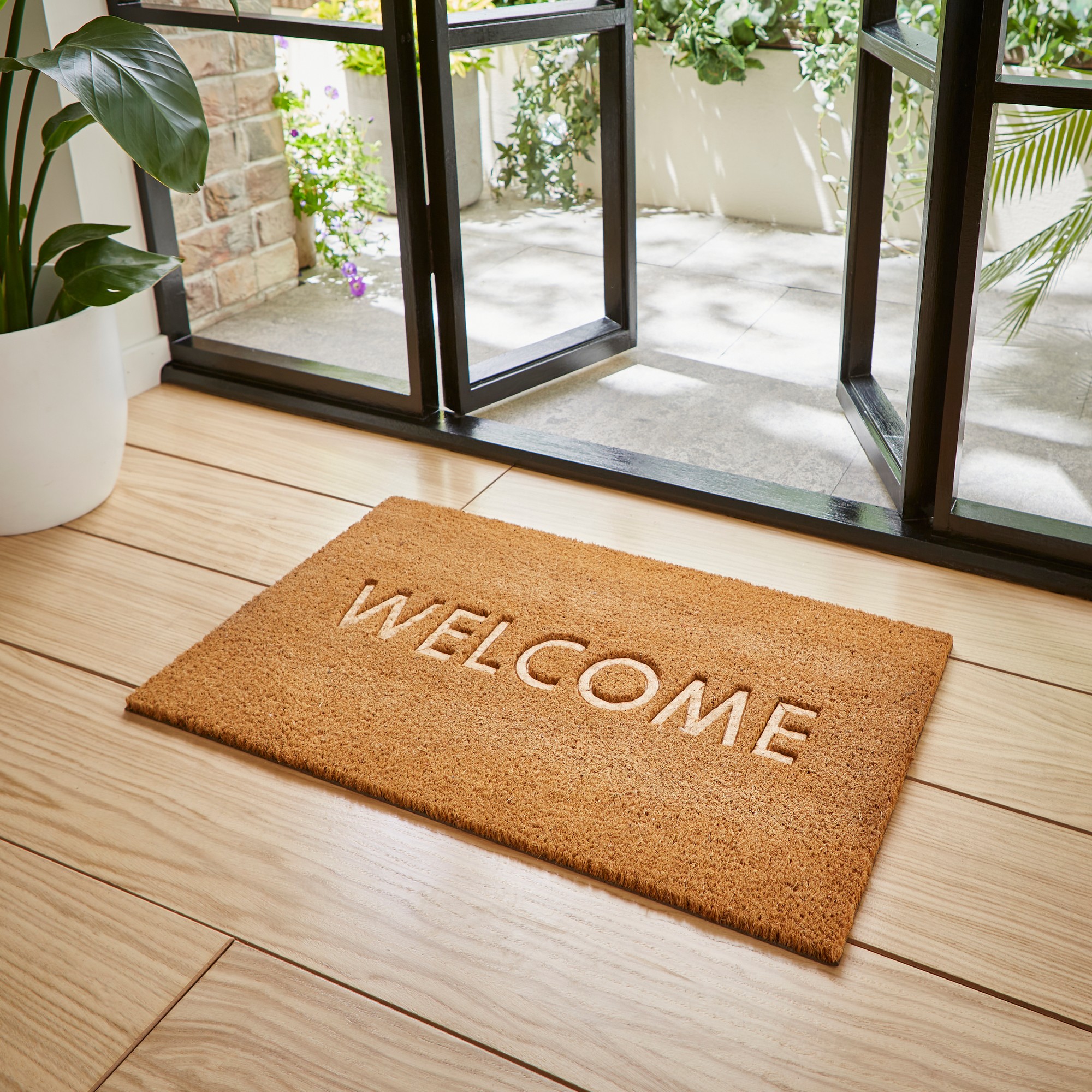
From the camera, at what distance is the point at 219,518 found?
182 centimetres

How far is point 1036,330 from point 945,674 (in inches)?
20.8

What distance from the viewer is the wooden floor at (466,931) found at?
3.23 feet

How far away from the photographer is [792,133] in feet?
10.6

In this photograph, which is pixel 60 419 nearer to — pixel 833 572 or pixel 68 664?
pixel 68 664

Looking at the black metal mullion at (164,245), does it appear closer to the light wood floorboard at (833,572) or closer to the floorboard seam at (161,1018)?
the light wood floorboard at (833,572)

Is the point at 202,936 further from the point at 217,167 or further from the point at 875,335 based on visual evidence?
the point at 217,167

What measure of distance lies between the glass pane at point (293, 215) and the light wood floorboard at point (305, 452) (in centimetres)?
15

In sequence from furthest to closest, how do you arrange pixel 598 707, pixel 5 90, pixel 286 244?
pixel 286 244 < pixel 5 90 < pixel 598 707

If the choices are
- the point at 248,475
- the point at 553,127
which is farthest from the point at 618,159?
the point at 248,475

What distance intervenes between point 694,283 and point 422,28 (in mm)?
1170

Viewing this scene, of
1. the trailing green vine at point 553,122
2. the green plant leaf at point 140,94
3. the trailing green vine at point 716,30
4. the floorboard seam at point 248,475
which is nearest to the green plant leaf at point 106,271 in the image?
the green plant leaf at point 140,94

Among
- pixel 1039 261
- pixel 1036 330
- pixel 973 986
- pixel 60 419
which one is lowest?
pixel 973 986

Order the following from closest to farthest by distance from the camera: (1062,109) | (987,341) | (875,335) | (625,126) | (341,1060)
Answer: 1. (341,1060)
2. (1062,109)
3. (987,341)
4. (875,335)
5. (625,126)

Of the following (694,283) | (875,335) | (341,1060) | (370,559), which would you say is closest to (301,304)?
(694,283)
